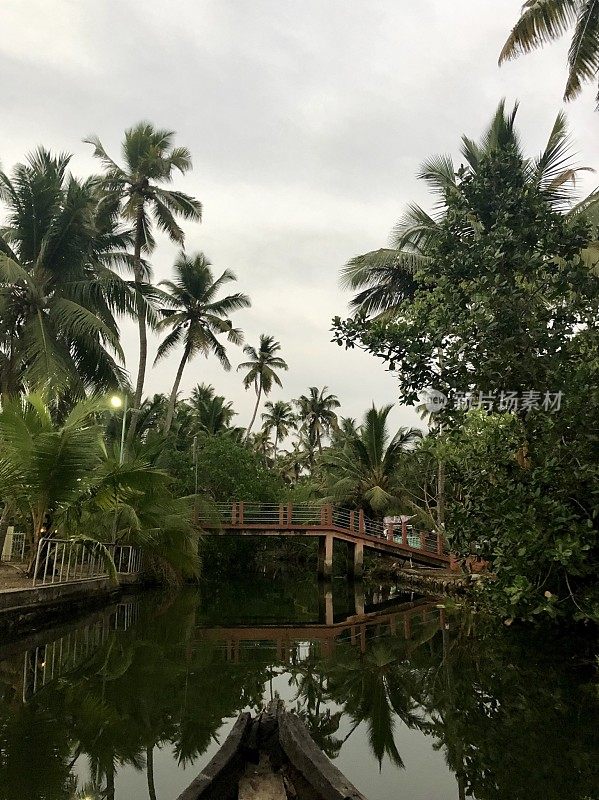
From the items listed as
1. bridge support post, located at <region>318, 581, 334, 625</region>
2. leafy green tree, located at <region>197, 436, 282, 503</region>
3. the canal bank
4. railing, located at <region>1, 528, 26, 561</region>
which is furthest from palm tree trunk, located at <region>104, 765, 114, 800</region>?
leafy green tree, located at <region>197, 436, 282, 503</region>

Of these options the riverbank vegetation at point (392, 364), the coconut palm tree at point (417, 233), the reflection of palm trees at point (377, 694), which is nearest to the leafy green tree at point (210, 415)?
the riverbank vegetation at point (392, 364)

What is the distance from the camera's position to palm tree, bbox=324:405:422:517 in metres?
25.0

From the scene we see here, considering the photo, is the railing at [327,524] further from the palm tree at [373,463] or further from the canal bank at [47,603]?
the canal bank at [47,603]

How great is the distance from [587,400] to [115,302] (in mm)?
13721

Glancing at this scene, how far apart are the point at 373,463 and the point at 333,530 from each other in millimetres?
4052

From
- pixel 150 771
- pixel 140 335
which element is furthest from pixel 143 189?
pixel 150 771

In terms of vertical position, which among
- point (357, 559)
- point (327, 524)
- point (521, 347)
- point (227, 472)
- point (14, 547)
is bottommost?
point (357, 559)

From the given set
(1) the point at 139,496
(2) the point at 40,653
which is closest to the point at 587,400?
(2) the point at 40,653

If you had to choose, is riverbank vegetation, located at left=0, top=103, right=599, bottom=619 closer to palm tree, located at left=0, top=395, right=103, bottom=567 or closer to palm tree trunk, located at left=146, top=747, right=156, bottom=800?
palm tree, located at left=0, top=395, right=103, bottom=567

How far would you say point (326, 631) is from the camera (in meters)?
11.6

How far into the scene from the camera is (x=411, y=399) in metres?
7.10

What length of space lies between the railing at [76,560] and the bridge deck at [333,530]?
4.27 meters

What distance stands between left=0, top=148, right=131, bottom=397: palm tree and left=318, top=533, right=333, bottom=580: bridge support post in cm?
1000

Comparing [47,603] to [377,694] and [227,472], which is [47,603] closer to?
[377,694]
